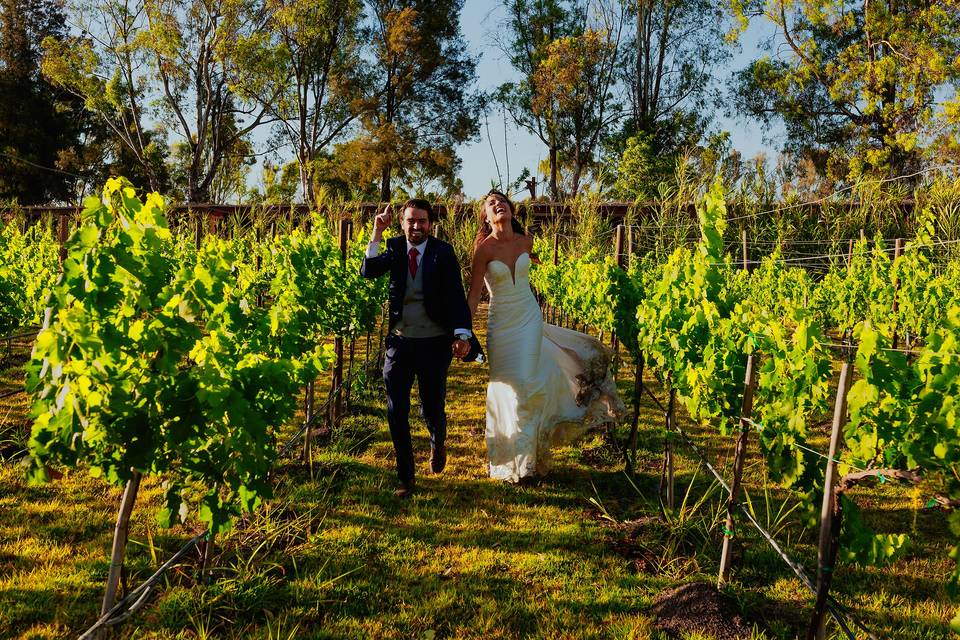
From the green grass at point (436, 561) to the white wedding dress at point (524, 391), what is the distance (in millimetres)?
280

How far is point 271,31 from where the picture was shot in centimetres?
2639

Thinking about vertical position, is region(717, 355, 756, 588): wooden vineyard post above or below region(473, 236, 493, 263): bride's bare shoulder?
below

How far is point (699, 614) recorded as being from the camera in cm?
286

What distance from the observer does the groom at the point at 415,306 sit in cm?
401

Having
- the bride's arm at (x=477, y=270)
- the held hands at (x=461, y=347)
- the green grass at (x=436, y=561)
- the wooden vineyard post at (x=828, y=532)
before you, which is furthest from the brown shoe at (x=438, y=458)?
the wooden vineyard post at (x=828, y=532)

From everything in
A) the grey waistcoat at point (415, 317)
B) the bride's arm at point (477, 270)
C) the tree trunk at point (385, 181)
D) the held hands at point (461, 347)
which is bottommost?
the held hands at point (461, 347)

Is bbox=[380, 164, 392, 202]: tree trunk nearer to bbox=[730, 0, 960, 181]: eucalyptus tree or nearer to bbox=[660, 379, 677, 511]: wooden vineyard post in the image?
bbox=[730, 0, 960, 181]: eucalyptus tree

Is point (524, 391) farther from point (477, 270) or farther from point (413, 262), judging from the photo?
point (413, 262)

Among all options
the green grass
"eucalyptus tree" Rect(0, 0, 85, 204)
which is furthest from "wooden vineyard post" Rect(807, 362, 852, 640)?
"eucalyptus tree" Rect(0, 0, 85, 204)

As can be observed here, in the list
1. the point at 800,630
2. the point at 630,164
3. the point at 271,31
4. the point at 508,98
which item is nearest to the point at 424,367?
the point at 800,630

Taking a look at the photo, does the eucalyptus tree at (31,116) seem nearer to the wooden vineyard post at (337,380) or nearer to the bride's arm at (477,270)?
the wooden vineyard post at (337,380)

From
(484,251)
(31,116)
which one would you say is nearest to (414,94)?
(31,116)

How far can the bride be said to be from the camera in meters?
4.36

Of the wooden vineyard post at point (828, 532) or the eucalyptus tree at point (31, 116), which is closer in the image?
the wooden vineyard post at point (828, 532)
